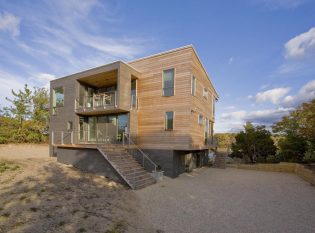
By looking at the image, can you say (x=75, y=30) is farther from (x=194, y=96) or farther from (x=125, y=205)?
(x=125, y=205)

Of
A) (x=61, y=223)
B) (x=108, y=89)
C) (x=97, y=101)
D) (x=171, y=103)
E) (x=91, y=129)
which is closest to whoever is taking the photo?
(x=61, y=223)

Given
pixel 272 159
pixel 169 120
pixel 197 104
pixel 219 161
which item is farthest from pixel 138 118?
pixel 272 159

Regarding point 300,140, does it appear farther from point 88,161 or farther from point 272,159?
point 88,161

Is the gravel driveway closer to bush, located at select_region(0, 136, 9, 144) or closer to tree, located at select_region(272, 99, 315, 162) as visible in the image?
tree, located at select_region(272, 99, 315, 162)

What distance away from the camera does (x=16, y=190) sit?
7738 millimetres

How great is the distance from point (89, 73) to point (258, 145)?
57.8 feet

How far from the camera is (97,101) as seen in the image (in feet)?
51.5

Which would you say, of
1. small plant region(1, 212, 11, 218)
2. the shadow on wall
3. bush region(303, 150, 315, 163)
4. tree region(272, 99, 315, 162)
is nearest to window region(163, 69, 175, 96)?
the shadow on wall

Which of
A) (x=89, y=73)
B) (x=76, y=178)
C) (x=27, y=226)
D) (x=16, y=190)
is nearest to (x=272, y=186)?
(x=76, y=178)

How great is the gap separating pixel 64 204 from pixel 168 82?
10.0 m

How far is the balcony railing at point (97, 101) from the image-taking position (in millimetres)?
14903

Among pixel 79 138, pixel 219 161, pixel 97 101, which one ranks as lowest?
pixel 219 161

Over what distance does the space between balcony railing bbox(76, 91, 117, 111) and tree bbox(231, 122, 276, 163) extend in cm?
1420

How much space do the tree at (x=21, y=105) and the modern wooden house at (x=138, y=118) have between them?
12.9m
